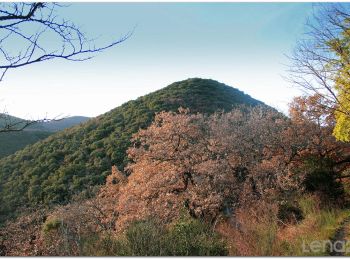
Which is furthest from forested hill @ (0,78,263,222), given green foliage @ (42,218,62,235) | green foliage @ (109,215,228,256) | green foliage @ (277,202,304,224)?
green foliage @ (109,215,228,256)

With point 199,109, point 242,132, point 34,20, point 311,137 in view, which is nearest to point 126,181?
point 242,132

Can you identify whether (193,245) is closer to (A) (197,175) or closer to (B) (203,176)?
(B) (203,176)

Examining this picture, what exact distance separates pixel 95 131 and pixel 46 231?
66.9 feet

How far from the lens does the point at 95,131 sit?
35.8 metres

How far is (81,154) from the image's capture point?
31062 mm

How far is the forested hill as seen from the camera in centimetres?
2588

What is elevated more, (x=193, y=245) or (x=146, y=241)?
(x=146, y=241)

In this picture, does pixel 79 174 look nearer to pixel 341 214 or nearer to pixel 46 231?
pixel 46 231

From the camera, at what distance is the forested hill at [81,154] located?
25.9 meters

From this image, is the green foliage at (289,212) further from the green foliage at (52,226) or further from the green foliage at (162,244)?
the green foliage at (52,226)

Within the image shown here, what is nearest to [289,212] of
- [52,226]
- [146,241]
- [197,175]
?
[197,175]

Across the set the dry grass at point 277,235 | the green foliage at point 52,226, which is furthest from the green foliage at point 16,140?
the dry grass at point 277,235

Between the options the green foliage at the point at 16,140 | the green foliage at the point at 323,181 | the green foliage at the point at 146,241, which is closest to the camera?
the green foliage at the point at 146,241

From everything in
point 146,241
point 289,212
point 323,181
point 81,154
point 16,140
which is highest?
point 16,140
